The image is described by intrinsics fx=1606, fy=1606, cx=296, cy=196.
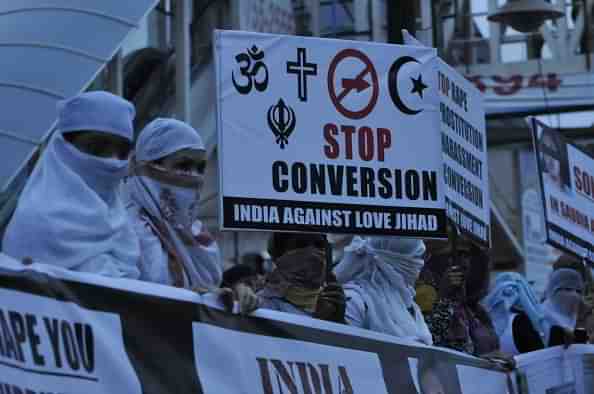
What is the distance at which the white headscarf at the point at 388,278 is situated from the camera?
612 centimetres

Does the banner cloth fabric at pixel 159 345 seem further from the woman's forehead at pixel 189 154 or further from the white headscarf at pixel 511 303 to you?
the white headscarf at pixel 511 303

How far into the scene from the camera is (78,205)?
4.42m

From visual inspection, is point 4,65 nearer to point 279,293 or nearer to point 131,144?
point 279,293

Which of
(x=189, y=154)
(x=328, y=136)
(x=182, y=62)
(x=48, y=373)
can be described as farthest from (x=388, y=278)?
(x=182, y=62)

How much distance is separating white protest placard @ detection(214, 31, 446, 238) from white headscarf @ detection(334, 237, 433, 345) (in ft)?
0.78

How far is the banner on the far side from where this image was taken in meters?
7.64

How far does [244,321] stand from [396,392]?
3.17 ft

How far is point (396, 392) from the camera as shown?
18.1ft

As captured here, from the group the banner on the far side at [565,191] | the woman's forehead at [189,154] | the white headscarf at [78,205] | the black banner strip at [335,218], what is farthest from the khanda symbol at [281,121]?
the banner on the far side at [565,191]

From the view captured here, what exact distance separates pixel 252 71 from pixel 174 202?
37.7 inches

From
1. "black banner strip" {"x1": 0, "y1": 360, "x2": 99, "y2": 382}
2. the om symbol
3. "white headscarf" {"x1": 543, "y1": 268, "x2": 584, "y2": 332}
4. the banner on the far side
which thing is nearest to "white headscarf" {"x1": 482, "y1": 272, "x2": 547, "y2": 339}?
"white headscarf" {"x1": 543, "y1": 268, "x2": 584, "y2": 332}

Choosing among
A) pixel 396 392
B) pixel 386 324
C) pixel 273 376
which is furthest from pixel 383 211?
pixel 273 376

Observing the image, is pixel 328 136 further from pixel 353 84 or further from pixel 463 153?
pixel 463 153

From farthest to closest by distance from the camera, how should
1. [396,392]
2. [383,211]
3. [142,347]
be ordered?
[383,211] → [396,392] → [142,347]
